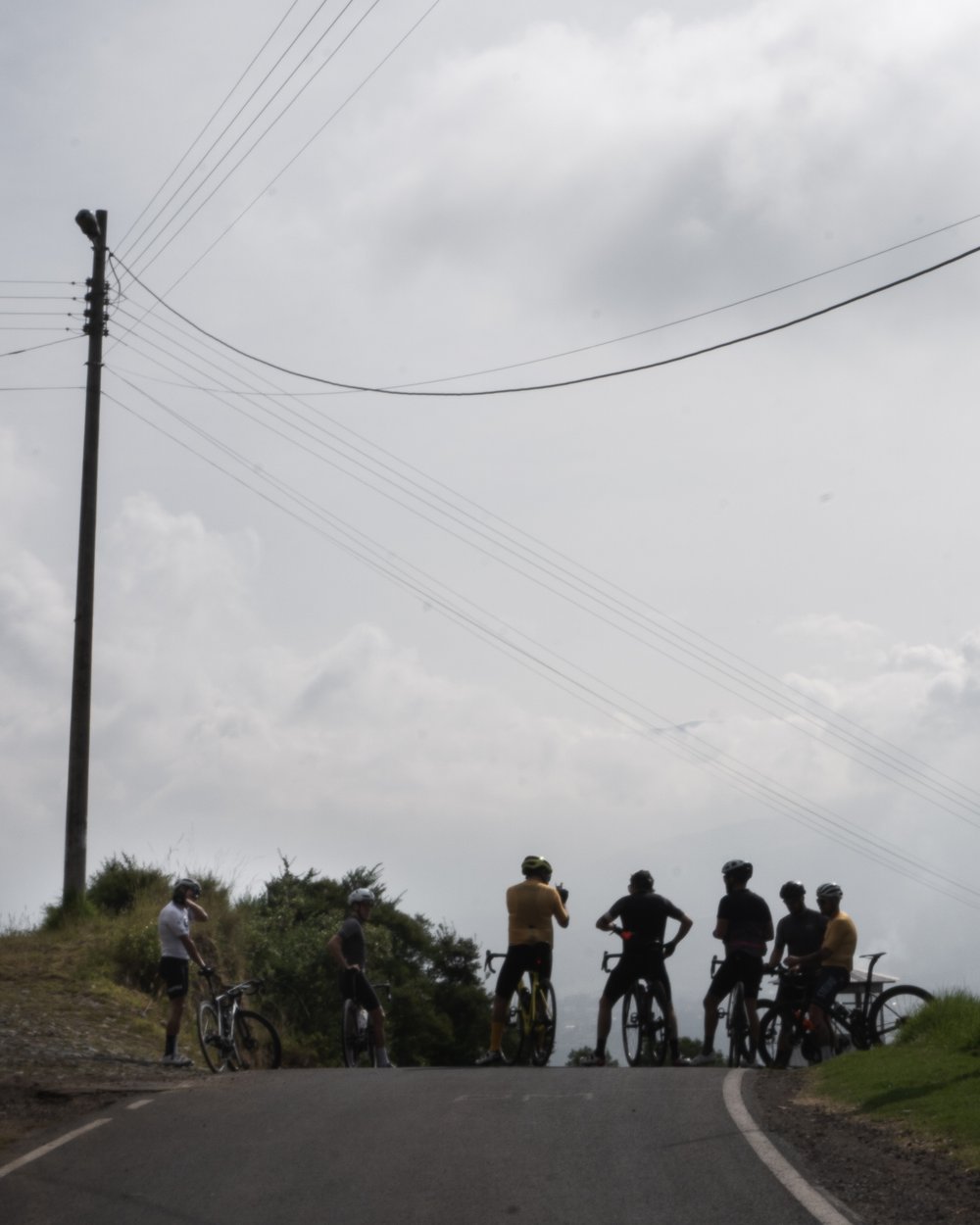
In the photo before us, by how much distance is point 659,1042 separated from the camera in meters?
14.8

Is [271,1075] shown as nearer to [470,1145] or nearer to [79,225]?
[470,1145]

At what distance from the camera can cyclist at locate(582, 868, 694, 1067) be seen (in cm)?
1428

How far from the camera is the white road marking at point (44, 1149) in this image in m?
9.09

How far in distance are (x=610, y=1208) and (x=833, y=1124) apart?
10.3 ft

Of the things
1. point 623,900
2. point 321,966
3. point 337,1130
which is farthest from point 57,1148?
point 321,966

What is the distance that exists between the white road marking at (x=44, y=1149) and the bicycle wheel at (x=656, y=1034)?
5.71 metres

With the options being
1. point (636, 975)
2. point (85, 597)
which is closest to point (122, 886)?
point (85, 597)

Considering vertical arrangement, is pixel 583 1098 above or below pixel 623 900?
below

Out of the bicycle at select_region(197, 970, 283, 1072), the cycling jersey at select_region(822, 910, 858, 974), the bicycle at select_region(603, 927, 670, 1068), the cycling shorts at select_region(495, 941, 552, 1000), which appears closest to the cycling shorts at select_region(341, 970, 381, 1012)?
the bicycle at select_region(197, 970, 283, 1072)

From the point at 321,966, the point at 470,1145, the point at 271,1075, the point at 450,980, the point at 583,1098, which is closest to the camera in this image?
the point at 470,1145

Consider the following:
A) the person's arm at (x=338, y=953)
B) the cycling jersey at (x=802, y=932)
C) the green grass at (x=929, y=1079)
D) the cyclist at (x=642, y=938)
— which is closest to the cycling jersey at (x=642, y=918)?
the cyclist at (x=642, y=938)

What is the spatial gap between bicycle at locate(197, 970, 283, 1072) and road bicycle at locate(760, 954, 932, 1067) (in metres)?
5.22

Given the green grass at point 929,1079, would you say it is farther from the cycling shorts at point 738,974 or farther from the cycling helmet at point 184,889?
the cycling helmet at point 184,889

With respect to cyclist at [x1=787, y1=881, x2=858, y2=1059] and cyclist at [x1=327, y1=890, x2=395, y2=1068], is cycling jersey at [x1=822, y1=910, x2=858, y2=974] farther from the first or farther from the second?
cyclist at [x1=327, y1=890, x2=395, y2=1068]
